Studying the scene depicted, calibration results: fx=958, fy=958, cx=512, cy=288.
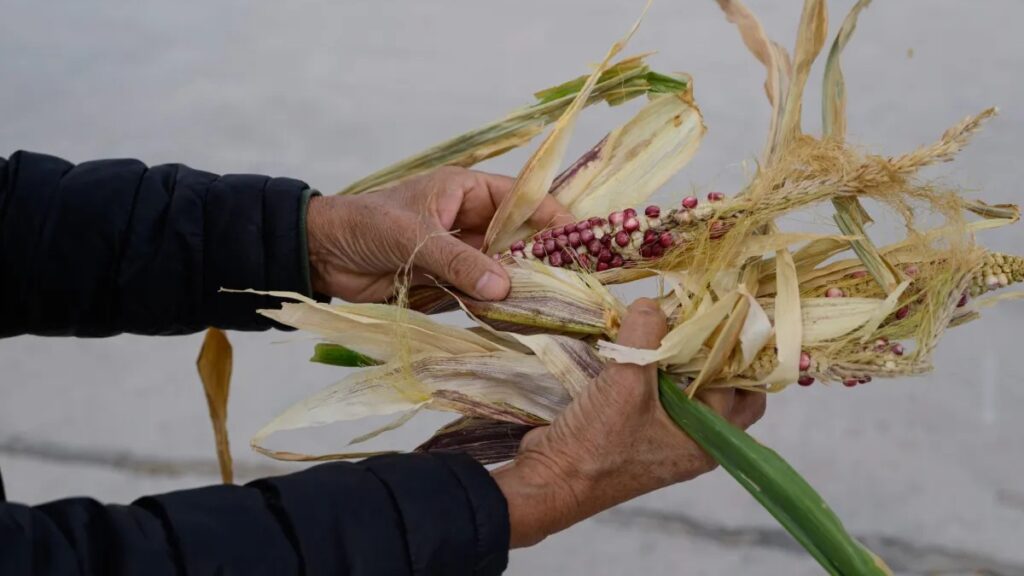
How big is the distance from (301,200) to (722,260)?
409mm

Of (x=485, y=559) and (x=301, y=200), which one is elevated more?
(x=301, y=200)

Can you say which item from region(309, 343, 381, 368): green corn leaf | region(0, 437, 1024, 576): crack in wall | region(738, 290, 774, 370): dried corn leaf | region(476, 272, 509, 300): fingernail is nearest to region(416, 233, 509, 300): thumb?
region(476, 272, 509, 300): fingernail

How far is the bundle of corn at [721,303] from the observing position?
68 centimetres

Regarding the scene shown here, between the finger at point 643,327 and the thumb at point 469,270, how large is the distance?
0.12 metres

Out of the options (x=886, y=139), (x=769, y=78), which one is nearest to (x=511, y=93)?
(x=886, y=139)

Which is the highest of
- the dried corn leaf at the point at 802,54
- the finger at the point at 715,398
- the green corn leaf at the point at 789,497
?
the dried corn leaf at the point at 802,54

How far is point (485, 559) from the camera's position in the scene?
0.66 m

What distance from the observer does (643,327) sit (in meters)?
0.71

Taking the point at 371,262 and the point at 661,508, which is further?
the point at 661,508

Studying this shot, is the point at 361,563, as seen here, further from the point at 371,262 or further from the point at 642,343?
the point at 371,262

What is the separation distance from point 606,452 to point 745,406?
15 centimetres

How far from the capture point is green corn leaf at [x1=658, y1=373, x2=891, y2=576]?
0.63 meters

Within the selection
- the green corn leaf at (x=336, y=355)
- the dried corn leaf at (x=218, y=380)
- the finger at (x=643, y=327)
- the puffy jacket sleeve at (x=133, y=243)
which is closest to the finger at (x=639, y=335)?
the finger at (x=643, y=327)

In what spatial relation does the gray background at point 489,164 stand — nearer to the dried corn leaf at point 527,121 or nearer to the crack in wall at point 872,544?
the crack in wall at point 872,544
